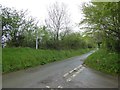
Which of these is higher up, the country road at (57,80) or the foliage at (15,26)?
the foliage at (15,26)

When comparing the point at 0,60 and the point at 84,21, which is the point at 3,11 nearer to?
the point at 0,60

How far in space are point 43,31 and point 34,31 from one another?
5.05 meters

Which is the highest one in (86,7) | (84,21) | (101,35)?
(86,7)

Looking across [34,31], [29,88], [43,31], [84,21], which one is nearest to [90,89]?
[29,88]

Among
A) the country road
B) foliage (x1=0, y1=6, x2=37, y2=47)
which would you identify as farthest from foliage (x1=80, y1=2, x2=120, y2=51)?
foliage (x1=0, y1=6, x2=37, y2=47)

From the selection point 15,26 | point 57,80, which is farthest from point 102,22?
point 15,26

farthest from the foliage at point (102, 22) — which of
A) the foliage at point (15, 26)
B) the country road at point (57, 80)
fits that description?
the foliage at point (15, 26)

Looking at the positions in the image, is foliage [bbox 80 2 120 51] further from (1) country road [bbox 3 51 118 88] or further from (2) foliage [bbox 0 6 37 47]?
(2) foliage [bbox 0 6 37 47]

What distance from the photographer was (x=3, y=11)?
Answer: 2448 cm

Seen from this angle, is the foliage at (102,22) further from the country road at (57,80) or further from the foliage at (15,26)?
the foliage at (15,26)

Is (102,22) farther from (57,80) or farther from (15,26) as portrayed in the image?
(15,26)

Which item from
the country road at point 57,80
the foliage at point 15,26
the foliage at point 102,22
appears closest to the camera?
the country road at point 57,80

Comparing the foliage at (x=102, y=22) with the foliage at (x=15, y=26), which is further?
the foliage at (x=15, y=26)

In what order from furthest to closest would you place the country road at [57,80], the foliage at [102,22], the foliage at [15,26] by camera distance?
the foliage at [15,26], the foliage at [102,22], the country road at [57,80]
